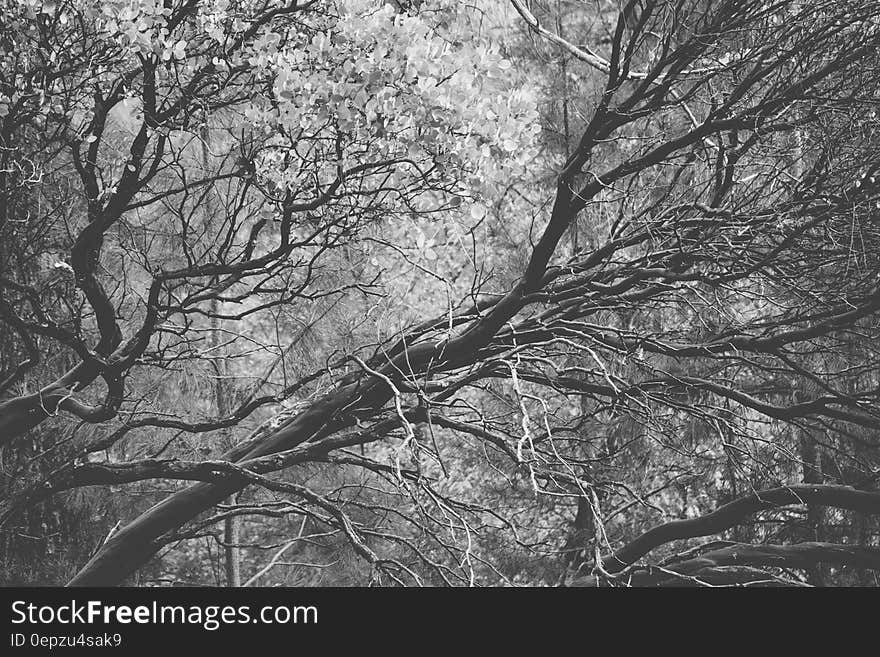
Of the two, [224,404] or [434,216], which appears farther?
[224,404]

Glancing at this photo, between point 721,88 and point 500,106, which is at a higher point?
point 721,88

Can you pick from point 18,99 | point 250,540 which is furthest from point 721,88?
point 250,540

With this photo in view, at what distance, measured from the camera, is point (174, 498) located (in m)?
4.54

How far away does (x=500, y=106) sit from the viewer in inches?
127

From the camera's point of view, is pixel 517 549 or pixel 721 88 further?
pixel 517 549

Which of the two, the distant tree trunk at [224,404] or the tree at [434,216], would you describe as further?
the distant tree trunk at [224,404]

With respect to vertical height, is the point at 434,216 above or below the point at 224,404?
below

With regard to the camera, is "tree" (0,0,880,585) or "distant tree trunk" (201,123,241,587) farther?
"distant tree trunk" (201,123,241,587)
